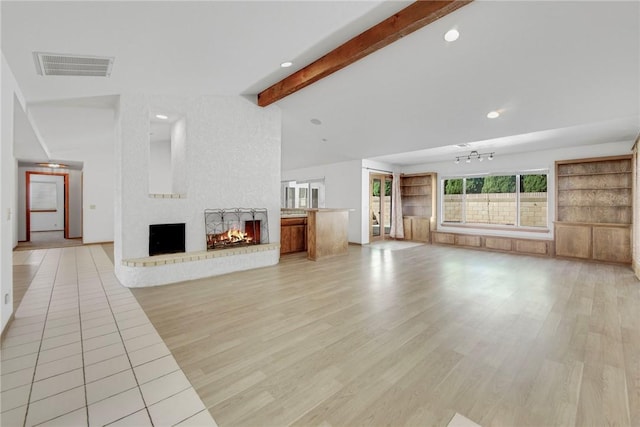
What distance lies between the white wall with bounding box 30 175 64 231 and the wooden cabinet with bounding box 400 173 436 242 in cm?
1163

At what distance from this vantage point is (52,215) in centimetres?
936

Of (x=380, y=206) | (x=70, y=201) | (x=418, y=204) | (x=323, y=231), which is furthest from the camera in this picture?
(x=418, y=204)

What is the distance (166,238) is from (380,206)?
20.6 feet

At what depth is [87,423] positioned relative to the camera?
1.48 metres

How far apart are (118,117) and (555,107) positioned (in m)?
6.56

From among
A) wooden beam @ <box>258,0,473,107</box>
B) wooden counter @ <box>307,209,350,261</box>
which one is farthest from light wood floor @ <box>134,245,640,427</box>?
wooden beam @ <box>258,0,473,107</box>

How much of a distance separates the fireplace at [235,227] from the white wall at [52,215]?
27.2 feet

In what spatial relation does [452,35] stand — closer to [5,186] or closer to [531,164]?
[5,186]

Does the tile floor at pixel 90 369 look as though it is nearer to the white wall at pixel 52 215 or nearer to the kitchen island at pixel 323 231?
the kitchen island at pixel 323 231

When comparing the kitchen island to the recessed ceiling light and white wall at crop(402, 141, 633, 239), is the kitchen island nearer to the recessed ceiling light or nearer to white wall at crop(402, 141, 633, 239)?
the recessed ceiling light

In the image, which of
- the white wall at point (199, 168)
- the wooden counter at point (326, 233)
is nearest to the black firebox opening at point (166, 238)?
the white wall at point (199, 168)

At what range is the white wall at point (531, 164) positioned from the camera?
596 centimetres

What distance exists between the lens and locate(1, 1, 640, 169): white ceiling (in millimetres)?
2453

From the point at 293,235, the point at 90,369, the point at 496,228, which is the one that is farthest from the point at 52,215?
the point at 496,228
